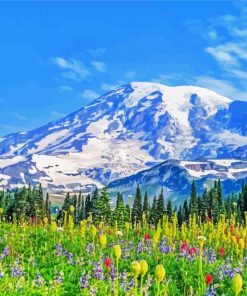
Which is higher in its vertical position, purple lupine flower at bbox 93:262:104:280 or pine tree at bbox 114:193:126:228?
pine tree at bbox 114:193:126:228

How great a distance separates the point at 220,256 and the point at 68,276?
6011 millimetres

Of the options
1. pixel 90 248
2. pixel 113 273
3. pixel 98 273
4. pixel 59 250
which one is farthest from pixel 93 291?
pixel 90 248

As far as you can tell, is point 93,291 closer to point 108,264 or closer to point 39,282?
point 39,282

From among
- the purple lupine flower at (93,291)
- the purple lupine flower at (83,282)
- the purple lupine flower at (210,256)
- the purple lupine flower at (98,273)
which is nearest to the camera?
the purple lupine flower at (93,291)

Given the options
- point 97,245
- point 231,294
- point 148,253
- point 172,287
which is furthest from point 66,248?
point 231,294

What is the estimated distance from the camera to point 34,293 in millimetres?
9211

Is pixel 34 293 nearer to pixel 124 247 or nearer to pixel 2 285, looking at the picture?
pixel 2 285

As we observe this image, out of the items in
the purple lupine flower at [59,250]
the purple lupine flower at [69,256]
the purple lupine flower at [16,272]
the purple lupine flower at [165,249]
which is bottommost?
the purple lupine flower at [16,272]

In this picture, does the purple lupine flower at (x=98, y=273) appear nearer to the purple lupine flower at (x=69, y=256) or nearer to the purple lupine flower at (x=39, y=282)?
the purple lupine flower at (x=39, y=282)

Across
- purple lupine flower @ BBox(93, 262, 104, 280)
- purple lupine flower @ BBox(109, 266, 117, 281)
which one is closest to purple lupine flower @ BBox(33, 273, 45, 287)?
purple lupine flower @ BBox(93, 262, 104, 280)

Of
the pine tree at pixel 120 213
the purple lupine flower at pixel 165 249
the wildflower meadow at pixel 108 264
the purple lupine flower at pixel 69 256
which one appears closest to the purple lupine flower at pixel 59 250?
the wildflower meadow at pixel 108 264

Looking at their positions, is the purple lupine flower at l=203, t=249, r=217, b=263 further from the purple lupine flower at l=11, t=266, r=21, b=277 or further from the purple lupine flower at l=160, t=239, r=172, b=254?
the purple lupine flower at l=11, t=266, r=21, b=277

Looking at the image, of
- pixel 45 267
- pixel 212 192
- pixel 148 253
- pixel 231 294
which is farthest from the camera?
pixel 212 192

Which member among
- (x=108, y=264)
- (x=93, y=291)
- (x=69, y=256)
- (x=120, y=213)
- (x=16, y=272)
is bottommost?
(x=93, y=291)
